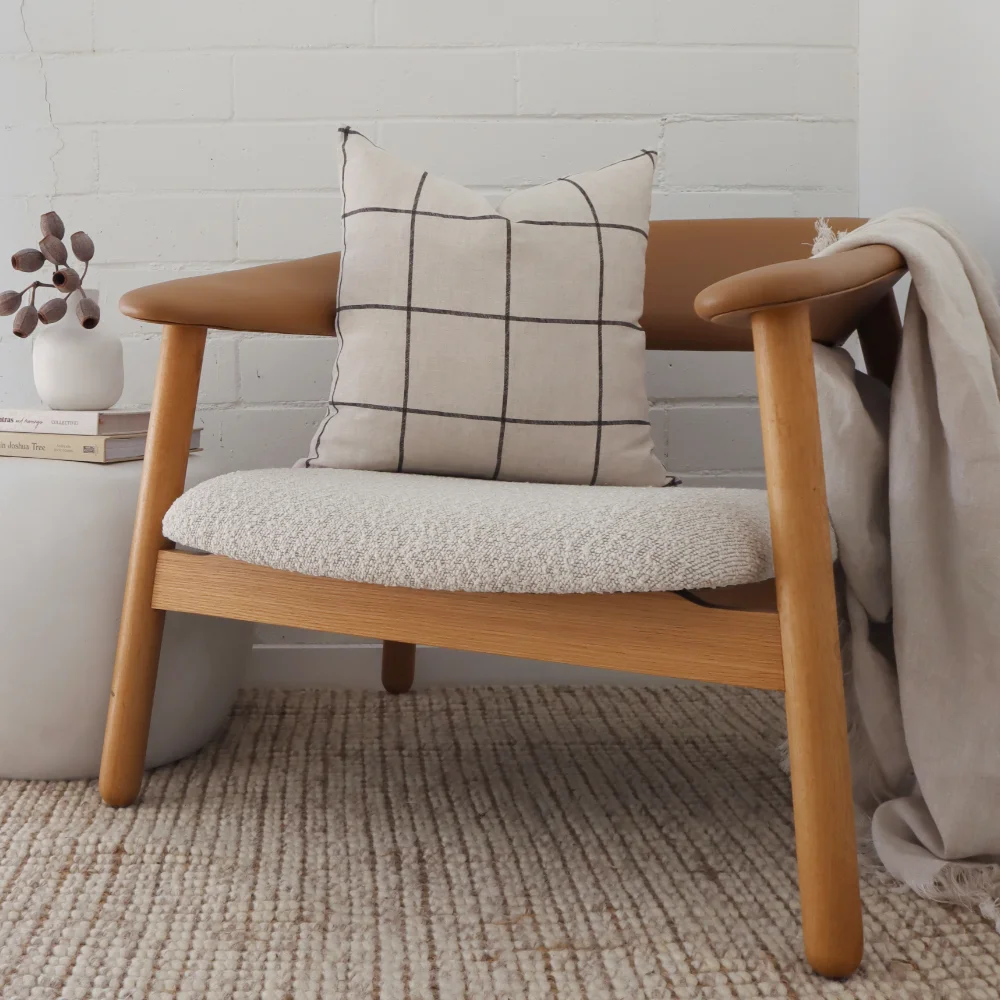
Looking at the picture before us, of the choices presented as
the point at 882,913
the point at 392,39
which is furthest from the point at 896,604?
the point at 392,39

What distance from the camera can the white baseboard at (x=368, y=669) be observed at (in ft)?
5.22

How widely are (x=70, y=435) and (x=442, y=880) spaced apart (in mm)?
670

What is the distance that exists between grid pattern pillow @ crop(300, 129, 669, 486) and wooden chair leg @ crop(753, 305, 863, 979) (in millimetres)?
371

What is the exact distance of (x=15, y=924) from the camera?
825 mm

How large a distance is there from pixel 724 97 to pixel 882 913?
46.8 inches

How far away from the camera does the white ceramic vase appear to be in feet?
4.02

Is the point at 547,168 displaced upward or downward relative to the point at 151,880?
upward

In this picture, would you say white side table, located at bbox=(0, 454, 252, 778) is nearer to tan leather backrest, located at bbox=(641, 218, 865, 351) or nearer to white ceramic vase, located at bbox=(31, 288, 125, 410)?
white ceramic vase, located at bbox=(31, 288, 125, 410)

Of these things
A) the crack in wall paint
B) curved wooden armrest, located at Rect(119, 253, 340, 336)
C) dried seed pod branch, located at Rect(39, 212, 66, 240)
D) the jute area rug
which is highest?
the crack in wall paint

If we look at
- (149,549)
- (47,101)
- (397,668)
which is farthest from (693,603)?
(47,101)

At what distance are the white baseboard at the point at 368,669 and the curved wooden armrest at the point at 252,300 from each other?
24.1 inches

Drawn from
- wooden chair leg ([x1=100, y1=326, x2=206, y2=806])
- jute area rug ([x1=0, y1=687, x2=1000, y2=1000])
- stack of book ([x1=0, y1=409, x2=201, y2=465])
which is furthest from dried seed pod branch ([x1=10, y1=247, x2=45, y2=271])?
jute area rug ([x1=0, y1=687, x2=1000, y2=1000])

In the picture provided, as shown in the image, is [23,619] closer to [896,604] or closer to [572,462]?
[572,462]

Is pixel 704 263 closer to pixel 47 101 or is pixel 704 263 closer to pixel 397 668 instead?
pixel 397 668
